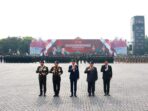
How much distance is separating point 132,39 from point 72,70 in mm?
142233

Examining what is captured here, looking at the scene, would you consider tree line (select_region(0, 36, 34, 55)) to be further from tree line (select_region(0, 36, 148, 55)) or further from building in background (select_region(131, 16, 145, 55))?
building in background (select_region(131, 16, 145, 55))

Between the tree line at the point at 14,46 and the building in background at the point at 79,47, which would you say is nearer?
the building in background at the point at 79,47

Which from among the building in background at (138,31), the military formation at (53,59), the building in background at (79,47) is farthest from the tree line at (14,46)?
the military formation at (53,59)

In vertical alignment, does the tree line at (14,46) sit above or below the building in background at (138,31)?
below

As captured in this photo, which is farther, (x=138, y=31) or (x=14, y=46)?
(x=138, y=31)

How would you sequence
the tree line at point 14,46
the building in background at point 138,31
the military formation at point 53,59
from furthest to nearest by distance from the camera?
the building in background at point 138,31, the tree line at point 14,46, the military formation at point 53,59

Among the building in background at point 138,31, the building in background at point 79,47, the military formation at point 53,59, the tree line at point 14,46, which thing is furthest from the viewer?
the building in background at point 138,31

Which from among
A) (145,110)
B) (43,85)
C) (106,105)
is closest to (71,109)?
(106,105)

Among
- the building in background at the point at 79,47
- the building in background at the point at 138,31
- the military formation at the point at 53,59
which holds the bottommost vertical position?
the military formation at the point at 53,59

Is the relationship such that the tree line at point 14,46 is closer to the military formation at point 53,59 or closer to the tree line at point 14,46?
the tree line at point 14,46

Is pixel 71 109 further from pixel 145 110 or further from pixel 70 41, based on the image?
pixel 70 41

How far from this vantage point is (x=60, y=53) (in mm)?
83812

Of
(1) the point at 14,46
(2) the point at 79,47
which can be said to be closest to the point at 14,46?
(1) the point at 14,46

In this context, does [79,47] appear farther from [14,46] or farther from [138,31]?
[138,31]
